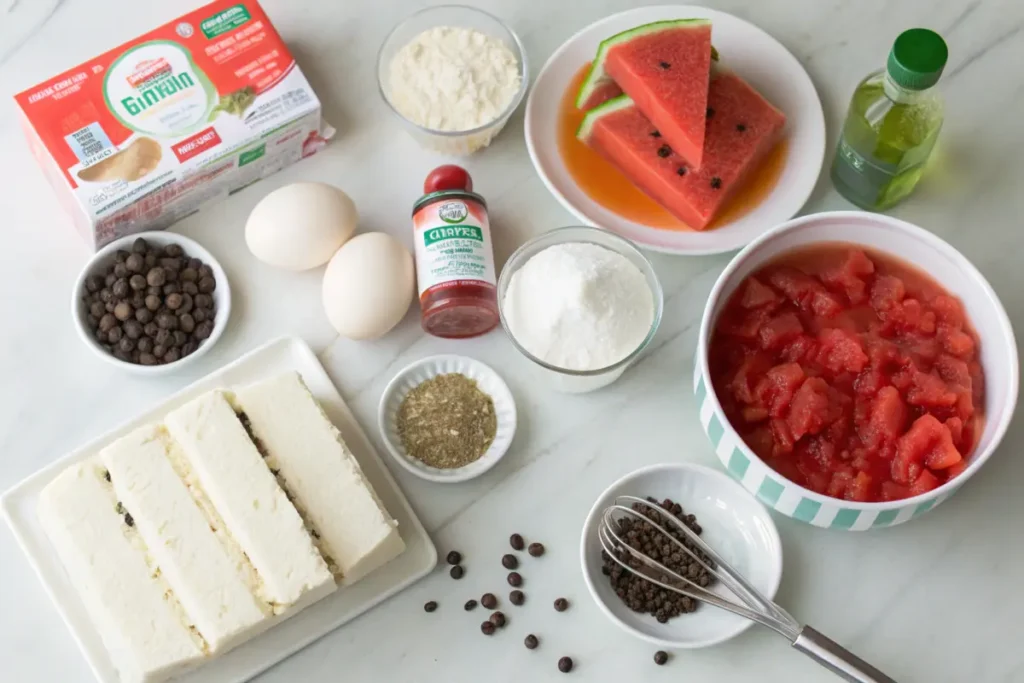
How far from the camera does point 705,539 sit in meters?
1.56

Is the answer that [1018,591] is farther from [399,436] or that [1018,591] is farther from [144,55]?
[144,55]

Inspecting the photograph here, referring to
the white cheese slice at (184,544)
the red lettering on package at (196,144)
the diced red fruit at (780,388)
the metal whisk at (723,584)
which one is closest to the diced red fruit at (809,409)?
the diced red fruit at (780,388)

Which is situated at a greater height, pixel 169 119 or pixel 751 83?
pixel 169 119

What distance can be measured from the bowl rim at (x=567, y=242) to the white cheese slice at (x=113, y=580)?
634 mm

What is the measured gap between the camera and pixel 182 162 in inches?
65.7

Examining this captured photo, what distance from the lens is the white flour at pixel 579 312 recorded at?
1.56 metres

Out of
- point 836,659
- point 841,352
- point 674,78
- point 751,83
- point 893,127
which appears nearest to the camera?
point 836,659

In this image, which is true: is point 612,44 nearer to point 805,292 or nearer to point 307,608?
point 805,292

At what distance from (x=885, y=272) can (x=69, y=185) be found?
1283 mm

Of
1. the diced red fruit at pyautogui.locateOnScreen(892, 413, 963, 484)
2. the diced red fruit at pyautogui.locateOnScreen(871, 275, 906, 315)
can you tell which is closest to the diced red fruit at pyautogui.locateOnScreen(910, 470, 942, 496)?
the diced red fruit at pyautogui.locateOnScreen(892, 413, 963, 484)

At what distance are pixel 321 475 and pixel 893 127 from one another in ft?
3.35

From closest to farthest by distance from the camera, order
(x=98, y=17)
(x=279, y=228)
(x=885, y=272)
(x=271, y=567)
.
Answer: (x=271, y=567)
(x=885, y=272)
(x=279, y=228)
(x=98, y=17)

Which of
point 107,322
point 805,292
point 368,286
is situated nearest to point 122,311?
point 107,322

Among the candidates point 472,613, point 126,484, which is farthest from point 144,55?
point 472,613
